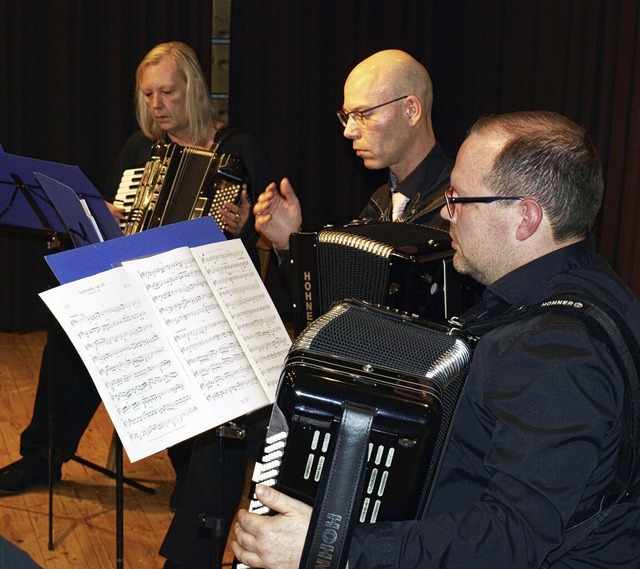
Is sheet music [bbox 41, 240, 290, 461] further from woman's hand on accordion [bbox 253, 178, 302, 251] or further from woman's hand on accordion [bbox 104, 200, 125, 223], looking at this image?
woman's hand on accordion [bbox 104, 200, 125, 223]

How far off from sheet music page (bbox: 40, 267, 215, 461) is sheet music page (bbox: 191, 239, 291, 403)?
0.21 meters

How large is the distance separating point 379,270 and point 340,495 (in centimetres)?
95

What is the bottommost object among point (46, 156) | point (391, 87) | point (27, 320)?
point (27, 320)

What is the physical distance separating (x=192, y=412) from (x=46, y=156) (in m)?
4.65

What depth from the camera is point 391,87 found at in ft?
10.5

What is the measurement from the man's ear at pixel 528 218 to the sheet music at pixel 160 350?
73cm

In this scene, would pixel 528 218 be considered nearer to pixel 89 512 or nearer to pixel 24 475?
pixel 89 512

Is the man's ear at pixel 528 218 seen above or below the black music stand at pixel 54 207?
above

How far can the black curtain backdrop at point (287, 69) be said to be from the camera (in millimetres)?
5789

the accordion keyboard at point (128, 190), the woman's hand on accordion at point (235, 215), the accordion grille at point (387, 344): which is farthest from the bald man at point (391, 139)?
the accordion grille at point (387, 344)

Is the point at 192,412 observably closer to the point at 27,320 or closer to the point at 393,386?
the point at 393,386

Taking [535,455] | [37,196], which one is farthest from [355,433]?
[37,196]

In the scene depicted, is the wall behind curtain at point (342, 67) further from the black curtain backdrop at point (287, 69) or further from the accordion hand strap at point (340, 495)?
the accordion hand strap at point (340, 495)

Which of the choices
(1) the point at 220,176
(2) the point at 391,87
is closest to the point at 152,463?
(1) the point at 220,176
